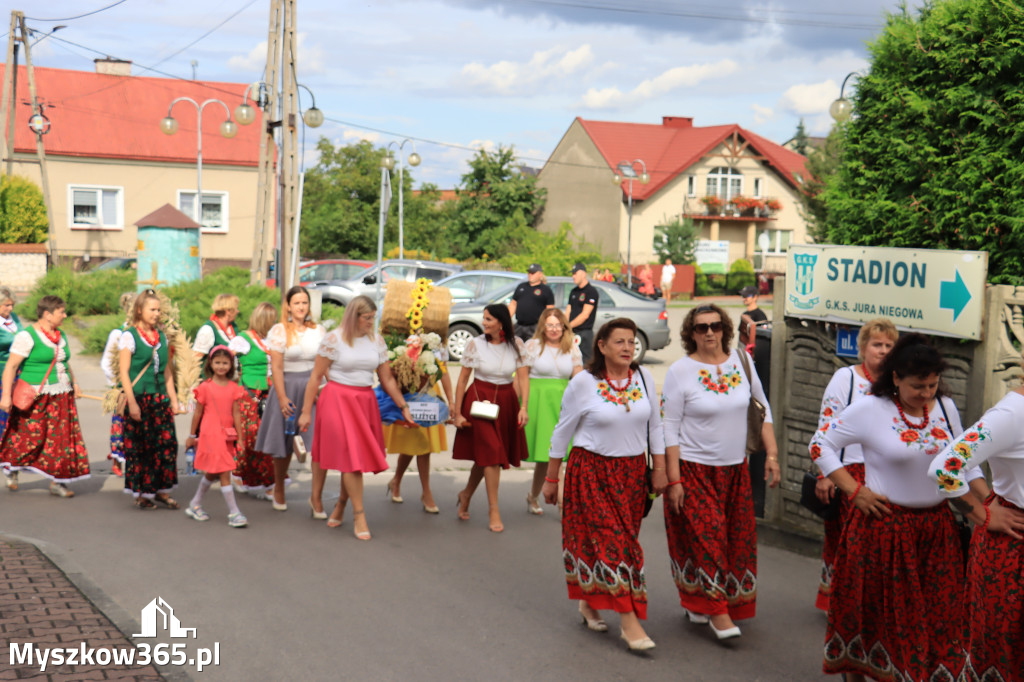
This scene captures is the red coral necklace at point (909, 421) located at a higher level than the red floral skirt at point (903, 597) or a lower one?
higher

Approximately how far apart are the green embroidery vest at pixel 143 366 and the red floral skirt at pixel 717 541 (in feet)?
15.8

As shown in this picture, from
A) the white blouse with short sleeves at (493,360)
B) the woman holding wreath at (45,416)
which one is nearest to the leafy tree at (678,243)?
the white blouse with short sleeves at (493,360)

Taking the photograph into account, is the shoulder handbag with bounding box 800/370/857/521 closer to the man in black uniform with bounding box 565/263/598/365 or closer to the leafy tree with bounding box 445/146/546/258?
the man in black uniform with bounding box 565/263/598/365

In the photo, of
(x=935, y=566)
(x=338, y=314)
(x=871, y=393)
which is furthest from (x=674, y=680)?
(x=338, y=314)

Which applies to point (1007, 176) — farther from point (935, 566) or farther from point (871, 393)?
point (935, 566)

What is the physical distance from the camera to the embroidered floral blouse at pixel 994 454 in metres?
4.05

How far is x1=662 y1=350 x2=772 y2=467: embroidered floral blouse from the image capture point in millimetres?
5812

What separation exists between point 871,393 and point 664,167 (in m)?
51.8

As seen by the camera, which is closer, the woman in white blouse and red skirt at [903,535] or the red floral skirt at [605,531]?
the woman in white blouse and red skirt at [903,535]

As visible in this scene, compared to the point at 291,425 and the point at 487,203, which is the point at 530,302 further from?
the point at 487,203

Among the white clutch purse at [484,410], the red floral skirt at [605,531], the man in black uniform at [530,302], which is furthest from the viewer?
the man in black uniform at [530,302]

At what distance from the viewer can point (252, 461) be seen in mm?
9273

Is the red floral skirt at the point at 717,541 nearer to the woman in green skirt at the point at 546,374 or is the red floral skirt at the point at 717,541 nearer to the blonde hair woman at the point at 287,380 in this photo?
the woman in green skirt at the point at 546,374

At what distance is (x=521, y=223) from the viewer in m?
50.0
